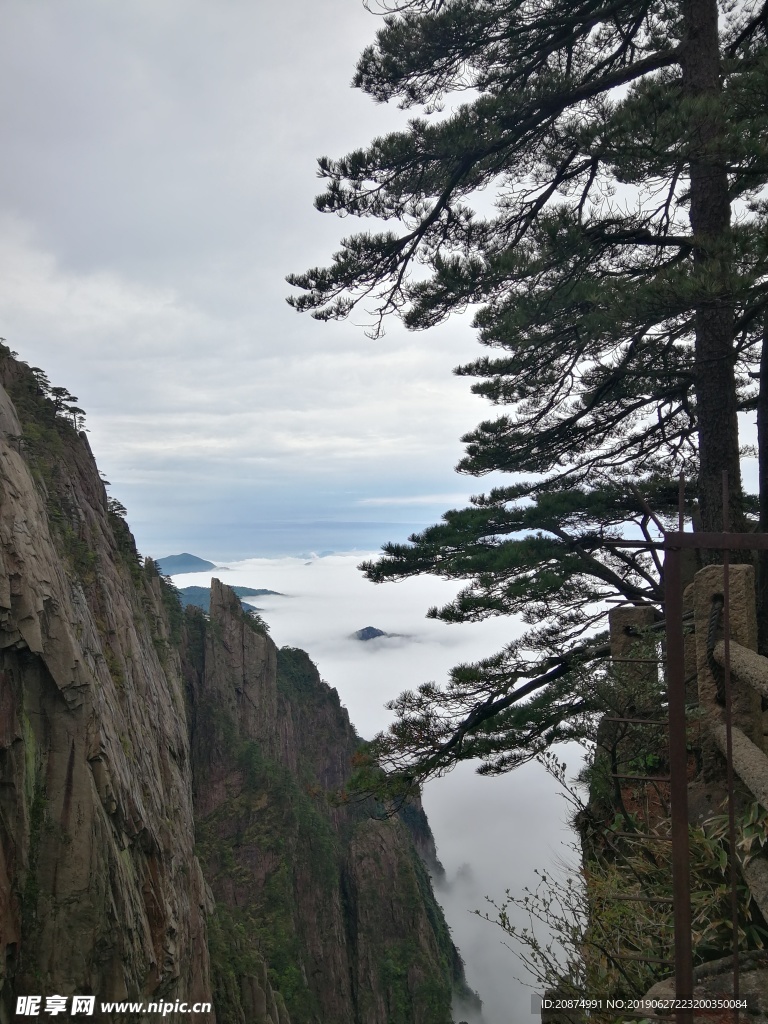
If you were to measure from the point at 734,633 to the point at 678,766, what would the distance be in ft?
2.55

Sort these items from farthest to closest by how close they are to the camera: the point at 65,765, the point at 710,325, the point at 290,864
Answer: the point at 290,864
the point at 65,765
the point at 710,325

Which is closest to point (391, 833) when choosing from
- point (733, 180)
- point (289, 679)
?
point (289, 679)

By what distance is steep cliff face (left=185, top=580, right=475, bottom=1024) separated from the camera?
141ft

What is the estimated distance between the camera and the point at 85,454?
20.4 metres

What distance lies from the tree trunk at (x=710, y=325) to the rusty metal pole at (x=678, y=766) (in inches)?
141

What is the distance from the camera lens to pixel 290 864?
4672 cm

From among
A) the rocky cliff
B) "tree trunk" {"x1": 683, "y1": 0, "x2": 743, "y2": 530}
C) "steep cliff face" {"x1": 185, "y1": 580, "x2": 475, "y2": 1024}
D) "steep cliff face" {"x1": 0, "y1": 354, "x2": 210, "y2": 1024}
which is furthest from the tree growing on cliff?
"steep cliff face" {"x1": 185, "y1": 580, "x2": 475, "y2": 1024}

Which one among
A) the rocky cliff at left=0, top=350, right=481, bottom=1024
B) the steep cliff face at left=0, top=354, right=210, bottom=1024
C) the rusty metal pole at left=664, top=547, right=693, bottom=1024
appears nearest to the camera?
the rusty metal pole at left=664, top=547, right=693, bottom=1024

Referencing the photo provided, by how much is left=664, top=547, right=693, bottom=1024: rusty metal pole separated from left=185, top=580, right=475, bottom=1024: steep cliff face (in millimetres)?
41954

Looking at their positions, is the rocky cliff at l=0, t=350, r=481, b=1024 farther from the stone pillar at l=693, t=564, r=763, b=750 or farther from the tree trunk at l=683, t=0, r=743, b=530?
the stone pillar at l=693, t=564, r=763, b=750

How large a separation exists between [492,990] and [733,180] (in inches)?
4450

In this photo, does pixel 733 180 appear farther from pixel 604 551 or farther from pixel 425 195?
pixel 604 551

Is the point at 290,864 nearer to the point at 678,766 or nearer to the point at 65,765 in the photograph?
the point at 65,765

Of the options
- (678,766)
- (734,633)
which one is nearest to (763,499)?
(734,633)
